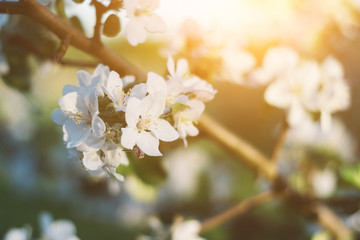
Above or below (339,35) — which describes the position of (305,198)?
below

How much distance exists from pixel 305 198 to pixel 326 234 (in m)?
0.16

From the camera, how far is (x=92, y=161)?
371mm

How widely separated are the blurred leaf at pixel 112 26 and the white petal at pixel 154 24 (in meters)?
0.04

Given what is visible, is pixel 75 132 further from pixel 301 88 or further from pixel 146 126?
pixel 301 88

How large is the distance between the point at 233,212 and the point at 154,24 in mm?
454

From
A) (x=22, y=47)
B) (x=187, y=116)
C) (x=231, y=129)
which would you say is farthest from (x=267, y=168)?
(x=231, y=129)

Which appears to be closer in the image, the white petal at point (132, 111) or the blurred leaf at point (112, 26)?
the white petal at point (132, 111)

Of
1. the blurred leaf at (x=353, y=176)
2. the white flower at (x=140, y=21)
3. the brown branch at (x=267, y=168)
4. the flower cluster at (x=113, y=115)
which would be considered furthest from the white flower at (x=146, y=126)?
the blurred leaf at (x=353, y=176)

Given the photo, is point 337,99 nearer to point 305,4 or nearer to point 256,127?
point 305,4

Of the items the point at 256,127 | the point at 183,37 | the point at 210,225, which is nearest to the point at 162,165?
the point at 210,225

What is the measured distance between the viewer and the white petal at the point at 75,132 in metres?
0.36

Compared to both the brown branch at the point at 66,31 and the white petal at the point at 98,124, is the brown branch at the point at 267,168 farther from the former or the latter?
the white petal at the point at 98,124

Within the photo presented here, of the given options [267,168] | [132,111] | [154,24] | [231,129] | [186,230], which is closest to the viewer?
[132,111]

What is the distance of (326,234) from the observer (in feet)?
3.03
